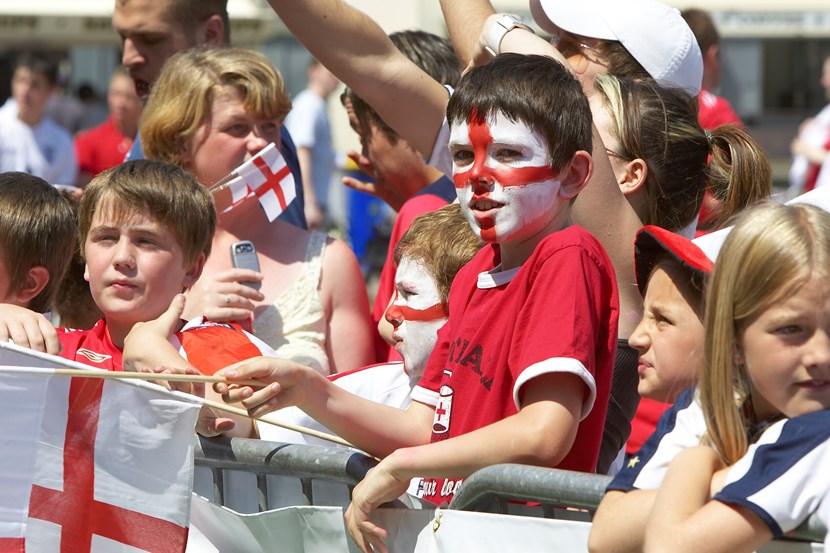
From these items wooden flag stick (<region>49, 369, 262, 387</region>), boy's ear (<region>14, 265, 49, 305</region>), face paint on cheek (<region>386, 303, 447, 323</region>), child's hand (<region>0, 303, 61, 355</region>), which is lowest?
boy's ear (<region>14, 265, 49, 305</region>)

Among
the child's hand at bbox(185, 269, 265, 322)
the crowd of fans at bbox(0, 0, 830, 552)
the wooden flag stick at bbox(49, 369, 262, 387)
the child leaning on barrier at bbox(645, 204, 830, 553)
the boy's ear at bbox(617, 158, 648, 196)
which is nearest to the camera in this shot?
the child leaning on barrier at bbox(645, 204, 830, 553)

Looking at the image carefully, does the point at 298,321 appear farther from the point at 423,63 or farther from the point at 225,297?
the point at 423,63

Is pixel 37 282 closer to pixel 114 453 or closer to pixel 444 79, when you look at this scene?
pixel 114 453

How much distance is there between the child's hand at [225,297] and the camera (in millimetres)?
3670

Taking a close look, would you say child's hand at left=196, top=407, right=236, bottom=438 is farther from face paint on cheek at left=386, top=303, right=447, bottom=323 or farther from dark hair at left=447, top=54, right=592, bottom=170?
dark hair at left=447, top=54, right=592, bottom=170

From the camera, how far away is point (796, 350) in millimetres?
2016

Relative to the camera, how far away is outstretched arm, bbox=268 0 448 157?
3.49 m

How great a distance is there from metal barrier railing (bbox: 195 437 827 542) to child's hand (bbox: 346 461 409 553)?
109 millimetres

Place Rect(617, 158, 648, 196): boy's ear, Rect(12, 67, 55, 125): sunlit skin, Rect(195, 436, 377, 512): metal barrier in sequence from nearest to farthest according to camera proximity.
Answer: Rect(195, 436, 377, 512): metal barrier, Rect(617, 158, 648, 196): boy's ear, Rect(12, 67, 55, 125): sunlit skin

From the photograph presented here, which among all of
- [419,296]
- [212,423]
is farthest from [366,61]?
[212,423]

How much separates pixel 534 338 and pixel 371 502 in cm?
44

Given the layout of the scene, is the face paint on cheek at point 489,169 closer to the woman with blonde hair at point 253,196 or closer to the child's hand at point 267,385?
the child's hand at point 267,385

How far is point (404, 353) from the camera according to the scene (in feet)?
10.8

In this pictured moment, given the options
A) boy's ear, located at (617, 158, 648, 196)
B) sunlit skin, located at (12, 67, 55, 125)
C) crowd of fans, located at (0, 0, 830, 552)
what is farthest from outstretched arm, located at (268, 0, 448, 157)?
sunlit skin, located at (12, 67, 55, 125)
